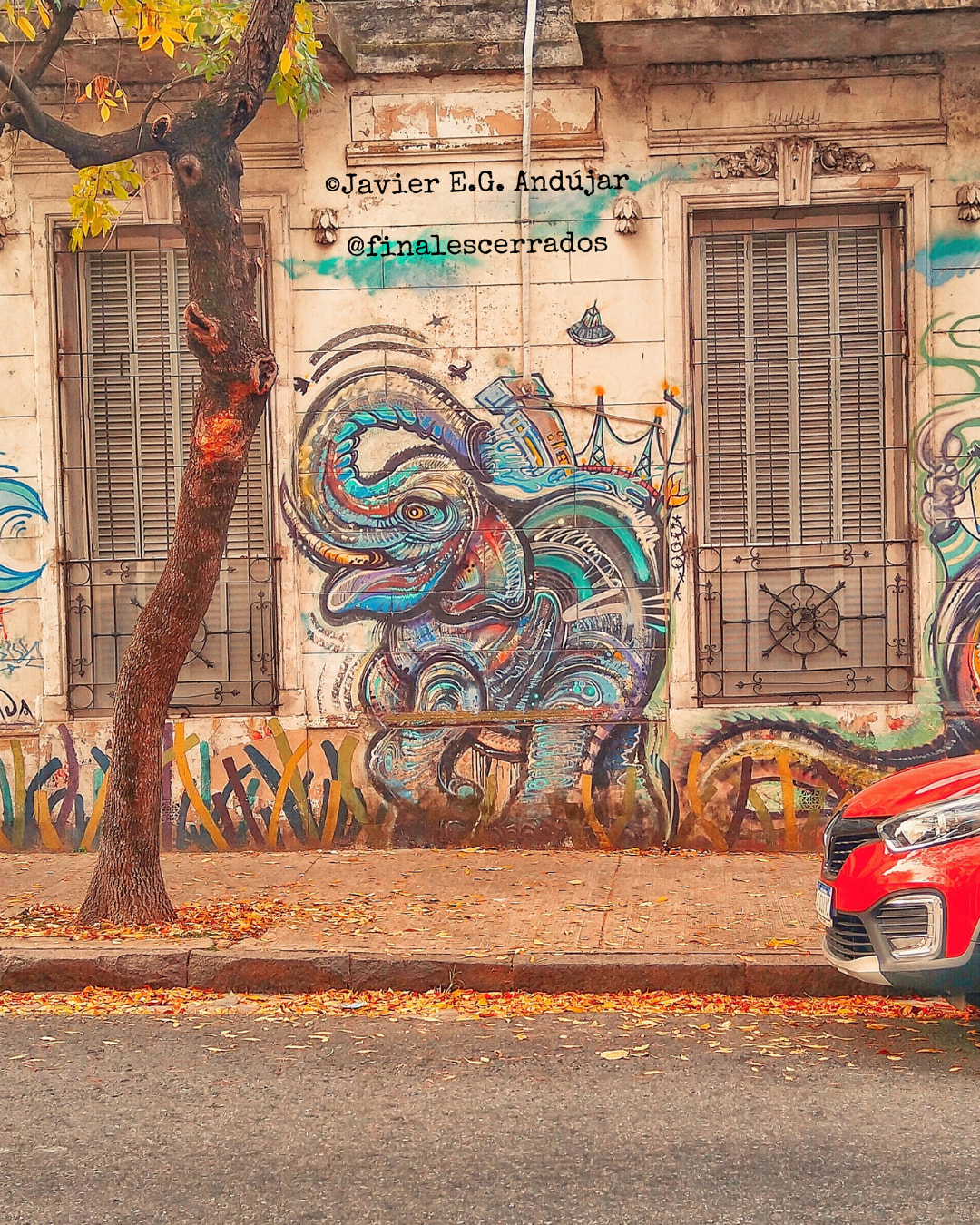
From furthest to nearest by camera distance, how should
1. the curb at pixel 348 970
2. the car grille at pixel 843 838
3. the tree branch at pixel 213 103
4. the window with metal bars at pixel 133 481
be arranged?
the window with metal bars at pixel 133 481 → the tree branch at pixel 213 103 → the curb at pixel 348 970 → the car grille at pixel 843 838

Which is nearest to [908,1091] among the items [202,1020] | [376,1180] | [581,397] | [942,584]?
[376,1180]

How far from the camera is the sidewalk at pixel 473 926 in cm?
630

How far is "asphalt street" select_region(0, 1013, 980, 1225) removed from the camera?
3.88 m

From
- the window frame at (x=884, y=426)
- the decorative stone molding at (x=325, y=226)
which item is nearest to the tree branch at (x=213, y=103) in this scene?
the decorative stone molding at (x=325, y=226)

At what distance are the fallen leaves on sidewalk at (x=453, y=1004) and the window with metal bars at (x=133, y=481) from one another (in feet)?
9.83

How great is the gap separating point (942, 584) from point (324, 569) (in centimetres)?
395

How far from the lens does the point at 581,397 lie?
8.76 m

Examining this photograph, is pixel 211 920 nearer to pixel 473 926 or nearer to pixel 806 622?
pixel 473 926

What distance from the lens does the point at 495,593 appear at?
8836mm

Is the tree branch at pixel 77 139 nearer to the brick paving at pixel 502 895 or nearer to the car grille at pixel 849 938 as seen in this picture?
the brick paving at pixel 502 895

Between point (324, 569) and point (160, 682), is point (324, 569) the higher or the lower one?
the higher one

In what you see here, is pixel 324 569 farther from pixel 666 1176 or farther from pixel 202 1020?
pixel 666 1176

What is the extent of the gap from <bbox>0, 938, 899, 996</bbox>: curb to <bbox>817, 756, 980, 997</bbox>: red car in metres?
1.04

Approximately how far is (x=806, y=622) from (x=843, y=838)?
3.62 meters
